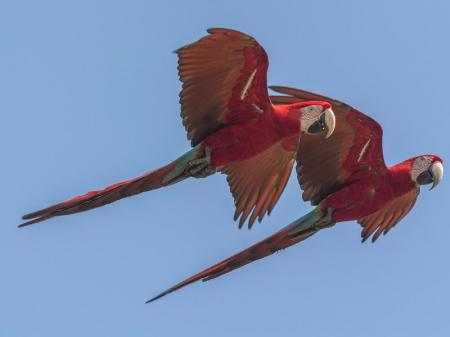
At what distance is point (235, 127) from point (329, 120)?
1.21 meters

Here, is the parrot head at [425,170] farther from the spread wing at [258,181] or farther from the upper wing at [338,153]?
the spread wing at [258,181]

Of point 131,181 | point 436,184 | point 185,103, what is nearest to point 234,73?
point 185,103

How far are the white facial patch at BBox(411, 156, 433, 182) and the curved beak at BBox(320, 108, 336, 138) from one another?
137 centimetres

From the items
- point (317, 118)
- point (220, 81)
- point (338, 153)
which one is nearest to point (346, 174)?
point (338, 153)

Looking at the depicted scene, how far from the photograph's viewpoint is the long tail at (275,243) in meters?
15.2

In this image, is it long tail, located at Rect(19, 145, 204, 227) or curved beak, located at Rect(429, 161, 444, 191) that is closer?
long tail, located at Rect(19, 145, 204, 227)

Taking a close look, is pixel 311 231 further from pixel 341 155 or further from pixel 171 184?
pixel 171 184

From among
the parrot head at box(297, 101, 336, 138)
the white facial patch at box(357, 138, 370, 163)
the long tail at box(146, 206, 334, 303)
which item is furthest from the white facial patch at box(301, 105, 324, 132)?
the long tail at box(146, 206, 334, 303)

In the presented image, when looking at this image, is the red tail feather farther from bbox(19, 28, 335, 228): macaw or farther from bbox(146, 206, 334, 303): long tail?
bbox(146, 206, 334, 303): long tail

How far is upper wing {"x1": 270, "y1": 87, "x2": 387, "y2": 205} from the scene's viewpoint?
1584 cm

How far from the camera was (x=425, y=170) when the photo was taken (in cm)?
1606

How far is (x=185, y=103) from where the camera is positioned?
48.2ft

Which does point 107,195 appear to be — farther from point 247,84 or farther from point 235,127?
point 247,84

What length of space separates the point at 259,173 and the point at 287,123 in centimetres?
82
